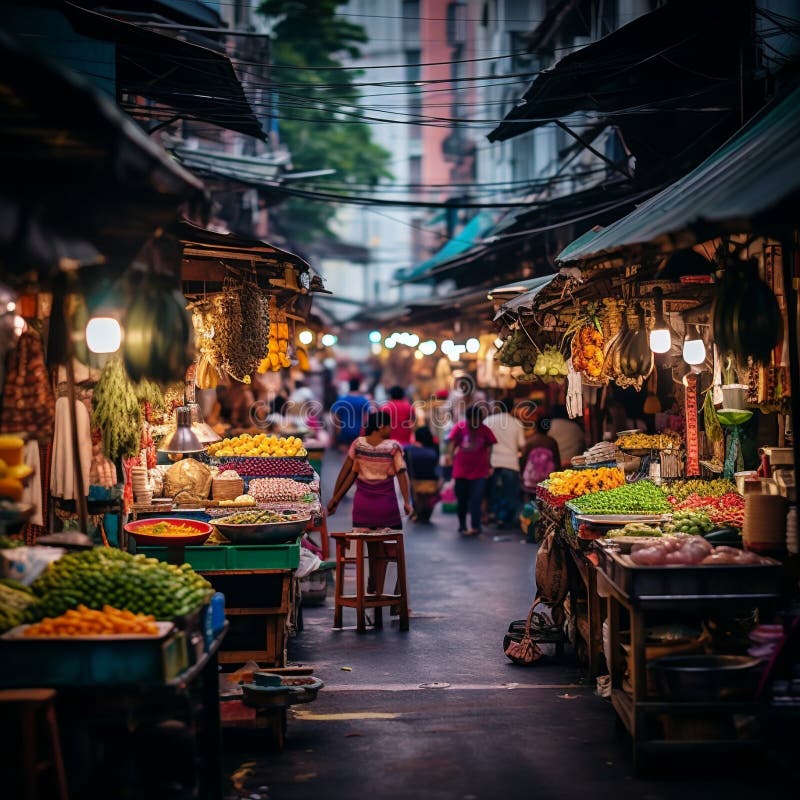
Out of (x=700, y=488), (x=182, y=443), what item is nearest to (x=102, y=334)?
(x=182, y=443)

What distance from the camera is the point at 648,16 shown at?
1112cm

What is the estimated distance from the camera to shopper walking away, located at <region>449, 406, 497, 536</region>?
61.8ft

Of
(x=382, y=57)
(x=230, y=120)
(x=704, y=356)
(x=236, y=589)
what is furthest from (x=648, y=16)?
(x=382, y=57)

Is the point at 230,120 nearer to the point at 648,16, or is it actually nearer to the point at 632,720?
the point at 648,16

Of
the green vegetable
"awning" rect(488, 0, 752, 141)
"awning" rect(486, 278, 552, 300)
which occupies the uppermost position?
"awning" rect(488, 0, 752, 141)

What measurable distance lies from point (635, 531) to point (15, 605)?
15.2 ft

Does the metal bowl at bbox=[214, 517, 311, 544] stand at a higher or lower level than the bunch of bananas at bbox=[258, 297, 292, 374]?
lower

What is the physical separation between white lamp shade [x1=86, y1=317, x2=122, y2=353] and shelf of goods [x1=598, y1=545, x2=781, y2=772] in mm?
3554

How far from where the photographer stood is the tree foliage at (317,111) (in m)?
33.2

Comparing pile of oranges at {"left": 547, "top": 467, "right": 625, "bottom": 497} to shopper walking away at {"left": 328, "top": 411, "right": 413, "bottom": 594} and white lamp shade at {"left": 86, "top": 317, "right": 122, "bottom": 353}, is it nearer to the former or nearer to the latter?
shopper walking away at {"left": 328, "top": 411, "right": 413, "bottom": 594}

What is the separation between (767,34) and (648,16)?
1179 millimetres

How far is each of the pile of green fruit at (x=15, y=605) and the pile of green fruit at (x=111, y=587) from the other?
55mm

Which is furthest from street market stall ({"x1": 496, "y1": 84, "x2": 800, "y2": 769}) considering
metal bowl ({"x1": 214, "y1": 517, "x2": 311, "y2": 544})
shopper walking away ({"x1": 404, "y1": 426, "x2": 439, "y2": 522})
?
shopper walking away ({"x1": 404, "y1": 426, "x2": 439, "y2": 522})

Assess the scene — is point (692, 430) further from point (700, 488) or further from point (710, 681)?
point (710, 681)
